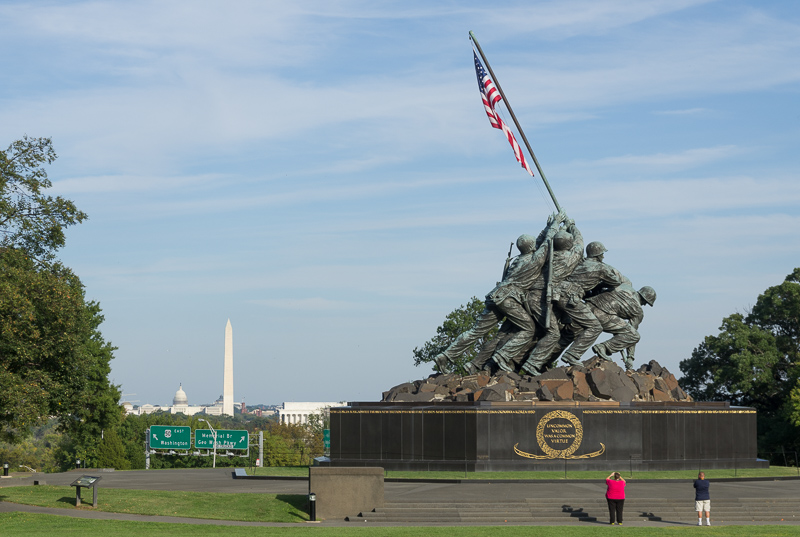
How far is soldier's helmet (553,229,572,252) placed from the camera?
3288 cm

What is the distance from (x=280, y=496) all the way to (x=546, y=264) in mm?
13549

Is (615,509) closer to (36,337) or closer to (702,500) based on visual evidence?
(702,500)

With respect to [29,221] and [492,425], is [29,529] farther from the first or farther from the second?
[492,425]

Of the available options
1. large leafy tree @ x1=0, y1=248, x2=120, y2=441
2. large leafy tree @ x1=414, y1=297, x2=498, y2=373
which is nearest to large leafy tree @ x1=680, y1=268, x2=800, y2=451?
large leafy tree @ x1=414, y1=297, x2=498, y2=373

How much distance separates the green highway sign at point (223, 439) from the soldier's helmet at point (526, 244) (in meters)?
11.9

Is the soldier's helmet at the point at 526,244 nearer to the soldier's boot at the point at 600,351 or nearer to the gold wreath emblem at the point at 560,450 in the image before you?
the soldier's boot at the point at 600,351

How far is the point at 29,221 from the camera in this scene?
25656mm

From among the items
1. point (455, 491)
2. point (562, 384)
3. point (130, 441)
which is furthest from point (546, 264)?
point (130, 441)

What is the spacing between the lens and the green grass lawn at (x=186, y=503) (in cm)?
2214

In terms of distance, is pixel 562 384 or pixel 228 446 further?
pixel 228 446

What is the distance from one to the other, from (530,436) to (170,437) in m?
14.8

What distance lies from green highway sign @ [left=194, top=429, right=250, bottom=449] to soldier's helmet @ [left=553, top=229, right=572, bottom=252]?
42.6 ft

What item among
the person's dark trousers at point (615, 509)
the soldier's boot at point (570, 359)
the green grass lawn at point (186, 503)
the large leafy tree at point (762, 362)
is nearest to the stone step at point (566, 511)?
the person's dark trousers at point (615, 509)

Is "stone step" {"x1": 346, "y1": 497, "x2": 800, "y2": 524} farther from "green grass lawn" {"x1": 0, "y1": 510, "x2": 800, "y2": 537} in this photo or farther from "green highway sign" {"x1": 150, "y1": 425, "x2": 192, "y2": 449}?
"green highway sign" {"x1": 150, "y1": 425, "x2": 192, "y2": 449}
